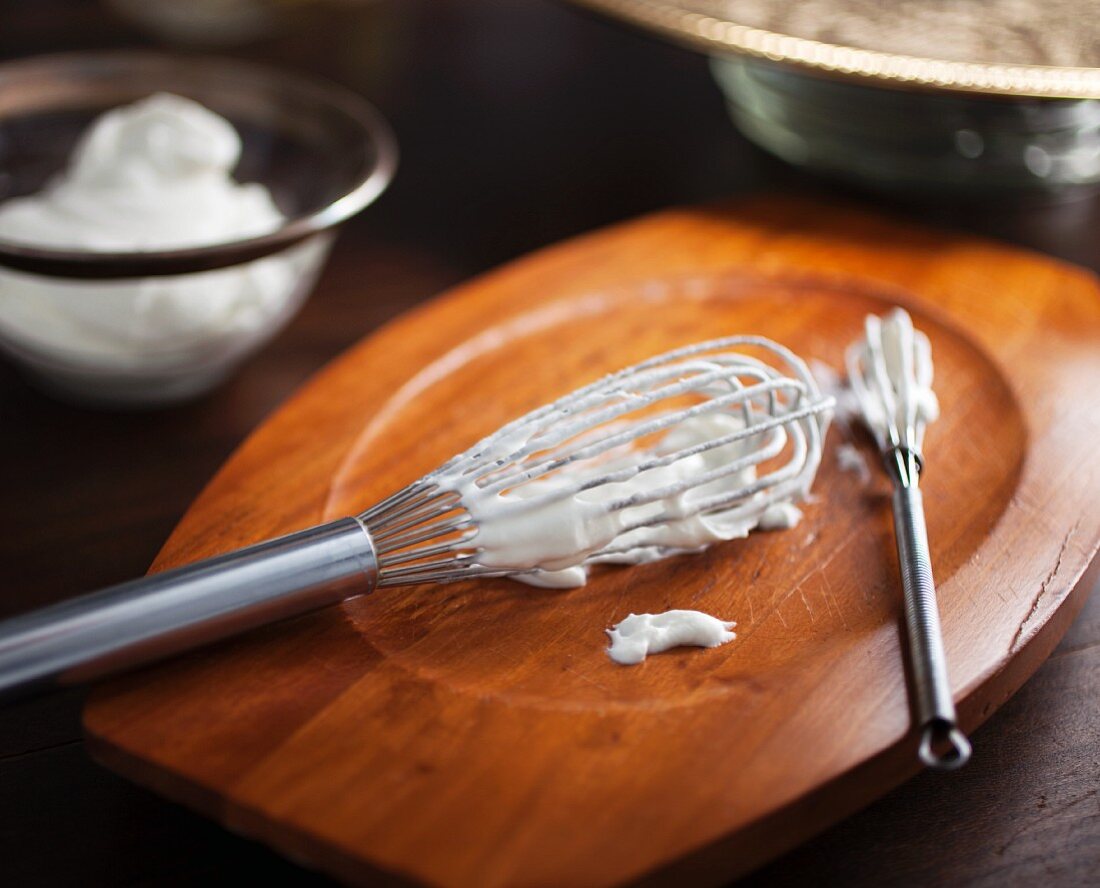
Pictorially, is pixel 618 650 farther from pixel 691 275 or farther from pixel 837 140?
pixel 837 140

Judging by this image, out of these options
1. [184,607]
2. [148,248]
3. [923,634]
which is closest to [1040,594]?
[923,634]

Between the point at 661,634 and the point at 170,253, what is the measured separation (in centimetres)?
25

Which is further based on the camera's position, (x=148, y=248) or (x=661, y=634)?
(x=148, y=248)

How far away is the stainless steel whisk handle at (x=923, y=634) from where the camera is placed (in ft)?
1.13

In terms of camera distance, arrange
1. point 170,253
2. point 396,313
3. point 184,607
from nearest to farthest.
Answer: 1. point 184,607
2. point 170,253
3. point 396,313

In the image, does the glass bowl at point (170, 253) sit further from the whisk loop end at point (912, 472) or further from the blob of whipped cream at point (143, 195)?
the whisk loop end at point (912, 472)

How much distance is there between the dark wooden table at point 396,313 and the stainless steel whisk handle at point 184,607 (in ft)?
0.06

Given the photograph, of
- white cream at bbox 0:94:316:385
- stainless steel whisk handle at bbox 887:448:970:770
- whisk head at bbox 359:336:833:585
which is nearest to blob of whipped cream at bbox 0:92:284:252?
white cream at bbox 0:94:316:385

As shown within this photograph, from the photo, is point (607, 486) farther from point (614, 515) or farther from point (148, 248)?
point (148, 248)

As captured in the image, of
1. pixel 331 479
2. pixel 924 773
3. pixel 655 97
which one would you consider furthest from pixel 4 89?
pixel 924 773

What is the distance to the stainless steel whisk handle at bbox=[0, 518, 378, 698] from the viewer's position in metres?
0.34

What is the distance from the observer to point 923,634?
1.21ft

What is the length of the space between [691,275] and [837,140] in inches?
6.2

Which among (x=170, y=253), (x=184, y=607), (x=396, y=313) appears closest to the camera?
(x=184, y=607)
